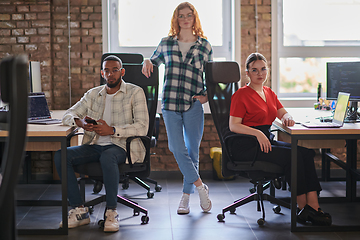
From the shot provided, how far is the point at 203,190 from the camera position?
10.00ft

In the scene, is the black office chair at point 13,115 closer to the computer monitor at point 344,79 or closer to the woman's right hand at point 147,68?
the woman's right hand at point 147,68

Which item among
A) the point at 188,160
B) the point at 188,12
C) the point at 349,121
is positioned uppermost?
the point at 188,12

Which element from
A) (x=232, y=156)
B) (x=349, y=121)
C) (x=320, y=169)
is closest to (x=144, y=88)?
(x=232, y=156)

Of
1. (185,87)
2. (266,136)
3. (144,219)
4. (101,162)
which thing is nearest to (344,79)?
(266,136)

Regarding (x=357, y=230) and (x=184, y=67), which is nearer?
(x=357, y=230)

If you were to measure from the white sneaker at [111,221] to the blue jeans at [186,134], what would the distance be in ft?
2.06

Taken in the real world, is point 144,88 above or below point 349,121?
above

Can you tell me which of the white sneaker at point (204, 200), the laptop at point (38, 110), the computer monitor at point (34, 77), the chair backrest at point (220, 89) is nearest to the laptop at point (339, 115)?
the chair backrest at point (220, 89)

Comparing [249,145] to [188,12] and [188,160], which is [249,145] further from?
[188,12]

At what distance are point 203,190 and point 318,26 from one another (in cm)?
254

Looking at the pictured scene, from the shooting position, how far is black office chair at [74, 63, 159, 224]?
265cm

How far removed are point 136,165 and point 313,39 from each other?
9.18 ft

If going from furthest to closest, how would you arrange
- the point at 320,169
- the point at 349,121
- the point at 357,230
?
1. the point at 320,169
2. the point at 349,121
3. the point at 357,230

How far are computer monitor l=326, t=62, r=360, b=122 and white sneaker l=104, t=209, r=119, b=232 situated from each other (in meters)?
2.18
